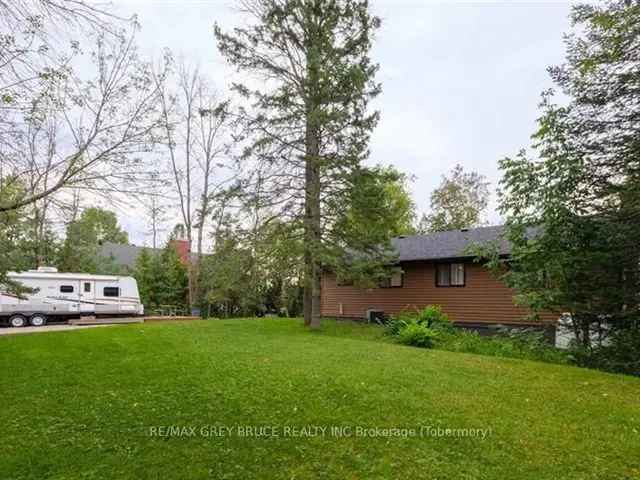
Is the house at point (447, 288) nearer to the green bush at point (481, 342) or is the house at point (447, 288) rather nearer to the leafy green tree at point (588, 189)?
the green bush at point (481, 342)

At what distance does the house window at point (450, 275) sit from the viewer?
13952 mm

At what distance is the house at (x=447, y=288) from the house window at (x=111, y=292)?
9851mm

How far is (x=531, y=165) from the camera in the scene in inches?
368

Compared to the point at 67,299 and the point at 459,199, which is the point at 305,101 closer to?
the point at 67,299

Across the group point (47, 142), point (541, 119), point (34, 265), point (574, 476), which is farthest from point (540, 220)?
point (34, 265)

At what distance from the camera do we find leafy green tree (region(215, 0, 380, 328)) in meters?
11.7

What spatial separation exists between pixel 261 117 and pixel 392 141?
775cm

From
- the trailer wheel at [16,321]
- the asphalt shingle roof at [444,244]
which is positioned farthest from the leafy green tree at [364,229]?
the trailer wheel at [16,321]

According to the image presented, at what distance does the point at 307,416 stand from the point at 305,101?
31.3ft

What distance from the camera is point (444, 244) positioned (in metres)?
14.9

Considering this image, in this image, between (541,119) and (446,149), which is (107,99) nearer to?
(541,119)

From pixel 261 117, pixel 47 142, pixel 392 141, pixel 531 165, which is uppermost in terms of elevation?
pixel 392 141

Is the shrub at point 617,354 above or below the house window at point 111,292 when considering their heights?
below

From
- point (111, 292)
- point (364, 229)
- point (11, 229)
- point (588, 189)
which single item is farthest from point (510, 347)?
point (111, 292)
